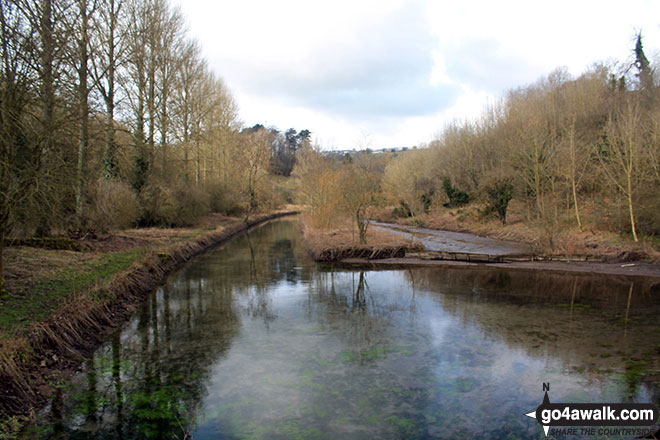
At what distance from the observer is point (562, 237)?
54.0 ft

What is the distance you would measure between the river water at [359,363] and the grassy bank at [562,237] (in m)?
3.24

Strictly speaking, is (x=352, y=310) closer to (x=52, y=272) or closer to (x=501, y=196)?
(x=52, y=272)

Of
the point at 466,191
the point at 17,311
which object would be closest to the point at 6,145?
the point at 17,311

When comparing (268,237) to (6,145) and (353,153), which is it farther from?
(6,145)

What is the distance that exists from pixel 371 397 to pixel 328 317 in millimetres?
3597

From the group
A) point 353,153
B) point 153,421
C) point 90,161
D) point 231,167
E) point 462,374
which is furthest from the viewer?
point 231,167

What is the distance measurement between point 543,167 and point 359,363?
17964 mm

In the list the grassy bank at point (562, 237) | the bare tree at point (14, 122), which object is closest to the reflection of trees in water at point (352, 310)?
the bare tree at point (14, 122)

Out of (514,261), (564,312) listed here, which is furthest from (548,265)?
(564,312)

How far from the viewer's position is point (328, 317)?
8.78 metres

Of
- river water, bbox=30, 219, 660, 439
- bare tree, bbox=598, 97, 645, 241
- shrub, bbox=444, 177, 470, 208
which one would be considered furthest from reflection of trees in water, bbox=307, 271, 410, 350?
shrub, bbox=444, 177, 470, 208

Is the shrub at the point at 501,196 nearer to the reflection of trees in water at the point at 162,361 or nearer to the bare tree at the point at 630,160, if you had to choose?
the bare tree at the point at 630,160

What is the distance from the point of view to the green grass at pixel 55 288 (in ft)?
19.9

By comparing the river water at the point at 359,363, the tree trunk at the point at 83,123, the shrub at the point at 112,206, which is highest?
the tree trunk at the point at 83,123
